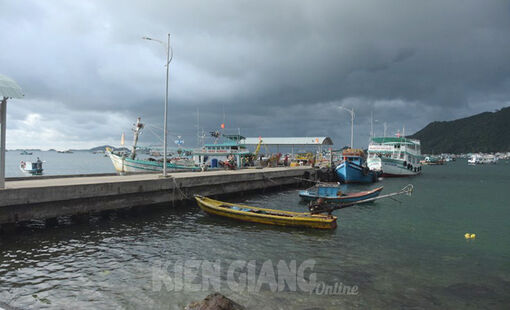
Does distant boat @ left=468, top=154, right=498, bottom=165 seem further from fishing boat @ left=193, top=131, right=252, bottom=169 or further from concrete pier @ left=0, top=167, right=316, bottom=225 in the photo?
concrete pier @ left=0, top=167, right=316, bottom=225

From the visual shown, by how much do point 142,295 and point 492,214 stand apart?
25.2 metres

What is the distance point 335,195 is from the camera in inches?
926

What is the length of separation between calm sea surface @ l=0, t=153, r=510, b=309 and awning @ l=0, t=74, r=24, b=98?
19.2 feet

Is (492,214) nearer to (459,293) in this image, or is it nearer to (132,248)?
(459,293)

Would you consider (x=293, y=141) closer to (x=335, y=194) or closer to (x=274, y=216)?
(x=335, y=194)

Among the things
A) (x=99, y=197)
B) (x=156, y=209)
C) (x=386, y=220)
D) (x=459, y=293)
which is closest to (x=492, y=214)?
(x=386, y=220)

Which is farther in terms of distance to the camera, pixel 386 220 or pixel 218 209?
pixel 386 220

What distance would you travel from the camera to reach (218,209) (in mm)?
17375

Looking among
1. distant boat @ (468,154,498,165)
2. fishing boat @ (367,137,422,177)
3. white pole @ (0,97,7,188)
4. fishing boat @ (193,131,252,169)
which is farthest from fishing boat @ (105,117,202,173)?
distant boat @ (468,154,498,165)

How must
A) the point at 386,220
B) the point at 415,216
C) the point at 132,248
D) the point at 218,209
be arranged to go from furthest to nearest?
the point at 415,216 < the point at 386,220 < the point at 218,209 < the point at 132,248

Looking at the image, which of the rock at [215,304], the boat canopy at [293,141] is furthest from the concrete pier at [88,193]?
the boat canopy at [293,141]

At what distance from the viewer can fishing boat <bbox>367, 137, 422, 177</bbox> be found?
5709 centimetres

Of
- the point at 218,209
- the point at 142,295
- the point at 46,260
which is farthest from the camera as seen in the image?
the point at 218,209

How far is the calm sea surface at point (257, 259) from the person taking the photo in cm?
809
